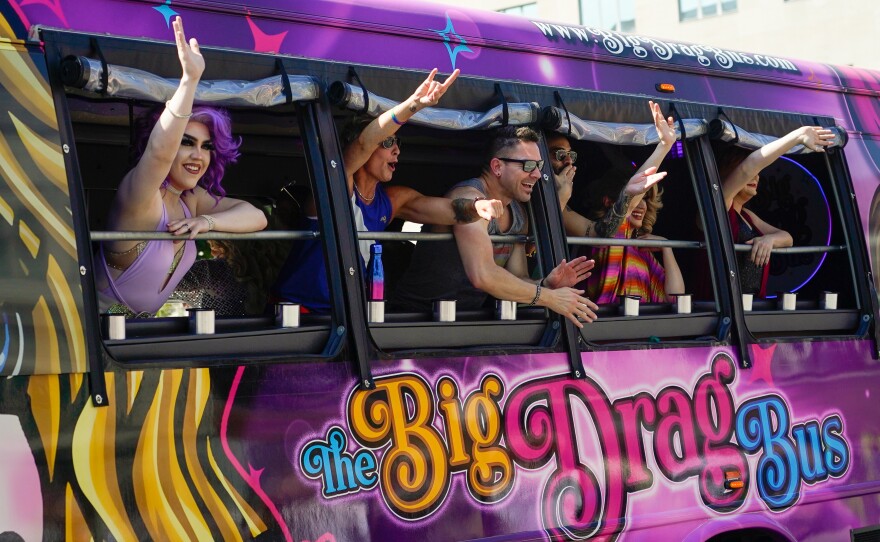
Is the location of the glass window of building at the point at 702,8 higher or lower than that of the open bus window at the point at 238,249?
higher

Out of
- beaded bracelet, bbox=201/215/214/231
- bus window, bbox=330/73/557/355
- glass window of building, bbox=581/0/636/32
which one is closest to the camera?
beaded bracelet, bbox=201/215/214/231

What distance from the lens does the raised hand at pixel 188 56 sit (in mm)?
3797

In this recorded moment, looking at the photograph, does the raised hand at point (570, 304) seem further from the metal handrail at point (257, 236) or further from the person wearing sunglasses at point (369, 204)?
the person wearing sunglasses at point (369, 204)

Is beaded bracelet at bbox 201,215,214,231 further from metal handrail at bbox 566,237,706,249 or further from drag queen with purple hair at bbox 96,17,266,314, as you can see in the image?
metal handrail at bbox 566,237,706,249

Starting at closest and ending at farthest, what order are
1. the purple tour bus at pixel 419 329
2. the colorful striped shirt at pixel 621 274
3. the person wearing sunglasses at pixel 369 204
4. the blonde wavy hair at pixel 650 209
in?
the purple tour bus at pixel 419 329, the person wearing sunglasses at pixel 369 204, the colorful striped shirt at pixel 621 274, the blonde wavy hair at pixel 650 209

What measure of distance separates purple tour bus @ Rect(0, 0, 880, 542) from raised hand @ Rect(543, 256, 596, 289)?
5.2 inches

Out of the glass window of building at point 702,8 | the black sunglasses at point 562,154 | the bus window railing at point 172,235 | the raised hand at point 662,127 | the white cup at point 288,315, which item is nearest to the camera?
the bus window railing at point 172,235

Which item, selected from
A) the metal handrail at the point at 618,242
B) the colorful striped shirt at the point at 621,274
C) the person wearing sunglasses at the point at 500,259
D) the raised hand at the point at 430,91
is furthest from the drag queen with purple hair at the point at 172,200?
the colorful striped shirt at the point at 621,274

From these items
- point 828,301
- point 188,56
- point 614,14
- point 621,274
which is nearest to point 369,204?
point 188,56

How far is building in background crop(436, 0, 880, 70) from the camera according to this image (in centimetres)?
3164

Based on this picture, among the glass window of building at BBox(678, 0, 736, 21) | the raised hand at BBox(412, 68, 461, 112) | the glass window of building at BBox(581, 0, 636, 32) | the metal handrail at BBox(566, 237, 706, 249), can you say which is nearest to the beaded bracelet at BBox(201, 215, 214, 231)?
the raised hand at BBox(412, 68, 461, 112)

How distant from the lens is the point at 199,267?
5926 mm

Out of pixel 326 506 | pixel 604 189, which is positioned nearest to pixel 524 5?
pixel 604 189

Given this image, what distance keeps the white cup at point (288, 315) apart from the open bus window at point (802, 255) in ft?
7.97
